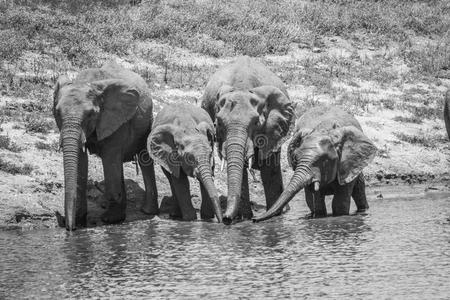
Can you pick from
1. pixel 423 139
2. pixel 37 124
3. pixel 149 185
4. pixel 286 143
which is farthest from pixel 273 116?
pixel 423 139

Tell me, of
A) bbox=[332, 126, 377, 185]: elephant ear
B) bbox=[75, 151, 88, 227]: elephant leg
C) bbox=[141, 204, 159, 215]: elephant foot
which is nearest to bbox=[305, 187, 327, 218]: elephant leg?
bbox=[332, 126, 377, 185]: elephant ear

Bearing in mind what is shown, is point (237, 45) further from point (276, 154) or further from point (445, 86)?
point (276, 154)

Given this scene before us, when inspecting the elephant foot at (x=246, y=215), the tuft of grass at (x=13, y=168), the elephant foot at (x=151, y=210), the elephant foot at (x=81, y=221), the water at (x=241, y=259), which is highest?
the tuft of grass at (x=13, y=168)

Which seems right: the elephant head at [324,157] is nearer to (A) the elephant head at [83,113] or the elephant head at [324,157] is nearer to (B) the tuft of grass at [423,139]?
(A) the elephant head at [83,113]

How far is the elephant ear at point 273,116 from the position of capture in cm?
2003

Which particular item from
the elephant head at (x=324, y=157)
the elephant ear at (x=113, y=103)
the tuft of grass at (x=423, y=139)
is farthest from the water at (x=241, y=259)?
the tuft of grass at (x=423, y=139)

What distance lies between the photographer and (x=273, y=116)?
66.4 feet

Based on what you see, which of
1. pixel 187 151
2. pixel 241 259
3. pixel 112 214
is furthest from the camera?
pixel 112 214

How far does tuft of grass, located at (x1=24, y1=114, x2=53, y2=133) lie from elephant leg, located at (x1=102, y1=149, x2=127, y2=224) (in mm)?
3493

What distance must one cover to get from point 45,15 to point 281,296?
18291mm

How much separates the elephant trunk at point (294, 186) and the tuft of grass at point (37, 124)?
6190mm

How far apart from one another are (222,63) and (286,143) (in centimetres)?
502

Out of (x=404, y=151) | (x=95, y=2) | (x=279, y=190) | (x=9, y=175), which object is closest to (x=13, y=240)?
(x=9, y=175)

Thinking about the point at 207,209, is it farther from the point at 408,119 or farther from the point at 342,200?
the point at 408,119
